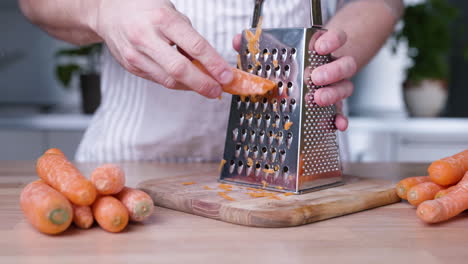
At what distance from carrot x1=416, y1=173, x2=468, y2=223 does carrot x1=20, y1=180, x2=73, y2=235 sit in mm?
614

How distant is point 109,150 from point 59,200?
2.95 ft

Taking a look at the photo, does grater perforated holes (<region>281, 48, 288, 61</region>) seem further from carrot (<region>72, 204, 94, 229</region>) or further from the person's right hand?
carrot (<region>72, 204, 94, 229</region>)

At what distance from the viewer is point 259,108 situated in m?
1.26

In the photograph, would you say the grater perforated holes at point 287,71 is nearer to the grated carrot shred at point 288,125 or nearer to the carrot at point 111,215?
the grated carrot shred at point 288,125

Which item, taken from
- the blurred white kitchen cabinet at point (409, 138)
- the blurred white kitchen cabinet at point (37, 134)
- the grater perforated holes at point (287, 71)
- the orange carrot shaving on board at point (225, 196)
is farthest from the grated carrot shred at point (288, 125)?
the blurred white kitchen cabinet at point (37, 134)

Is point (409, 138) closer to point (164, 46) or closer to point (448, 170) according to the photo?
point (448, 170)

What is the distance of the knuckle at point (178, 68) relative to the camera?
1.03 metres

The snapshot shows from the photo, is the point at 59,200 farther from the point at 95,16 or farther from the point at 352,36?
the point at 352,36

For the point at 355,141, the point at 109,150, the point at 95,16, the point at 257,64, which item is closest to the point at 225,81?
the point at 257,64

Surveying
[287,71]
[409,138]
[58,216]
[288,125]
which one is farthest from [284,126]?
[409,138]

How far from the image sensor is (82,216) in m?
0.90

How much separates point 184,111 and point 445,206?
93 centimetres

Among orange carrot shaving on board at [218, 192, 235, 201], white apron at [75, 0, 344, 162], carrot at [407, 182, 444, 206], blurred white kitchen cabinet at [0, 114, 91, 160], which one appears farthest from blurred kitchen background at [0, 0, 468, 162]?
orange carrot shaving on board at [218, 192, 235, 201]

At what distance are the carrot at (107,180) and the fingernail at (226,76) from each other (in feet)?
0.97
